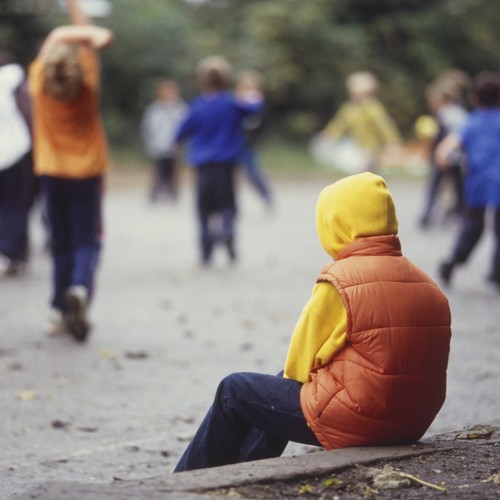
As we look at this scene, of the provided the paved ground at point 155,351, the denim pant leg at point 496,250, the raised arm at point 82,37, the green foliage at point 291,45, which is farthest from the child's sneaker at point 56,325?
the green foliage at point 291,45

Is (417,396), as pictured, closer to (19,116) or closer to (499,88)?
(499,88)

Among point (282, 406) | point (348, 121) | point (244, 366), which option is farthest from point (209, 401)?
point (348, 121)

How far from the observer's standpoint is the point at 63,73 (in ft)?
27.3

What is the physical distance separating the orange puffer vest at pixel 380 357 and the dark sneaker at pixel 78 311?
377 cm

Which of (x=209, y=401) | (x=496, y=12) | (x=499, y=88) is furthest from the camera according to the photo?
(x=496, y=12)

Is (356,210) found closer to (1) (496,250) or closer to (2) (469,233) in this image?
(2) (469,233)

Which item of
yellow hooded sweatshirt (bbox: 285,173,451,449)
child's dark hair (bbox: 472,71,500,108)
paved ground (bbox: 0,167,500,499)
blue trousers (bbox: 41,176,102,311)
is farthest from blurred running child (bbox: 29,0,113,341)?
yellow hooded sweatshirt (bbox: 285,173,451,449)

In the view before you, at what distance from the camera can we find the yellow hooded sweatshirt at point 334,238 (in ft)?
14.9

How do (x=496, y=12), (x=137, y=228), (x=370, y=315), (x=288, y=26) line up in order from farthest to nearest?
1. (x=496, y=12)
2. (x=288, y=26)
3. (x=137, y=228)
4. (x=370, y=315)

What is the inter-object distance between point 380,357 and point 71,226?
465 cm

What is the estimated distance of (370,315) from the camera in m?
4.50

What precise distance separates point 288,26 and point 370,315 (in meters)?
33.0

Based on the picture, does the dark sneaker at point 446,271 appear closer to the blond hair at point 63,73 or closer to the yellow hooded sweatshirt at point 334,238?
the blond hair at point 63,73

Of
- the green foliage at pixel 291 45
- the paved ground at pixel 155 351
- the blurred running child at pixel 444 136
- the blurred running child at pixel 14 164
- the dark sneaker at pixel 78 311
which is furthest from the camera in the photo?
the green foliage at pixel 291 45
